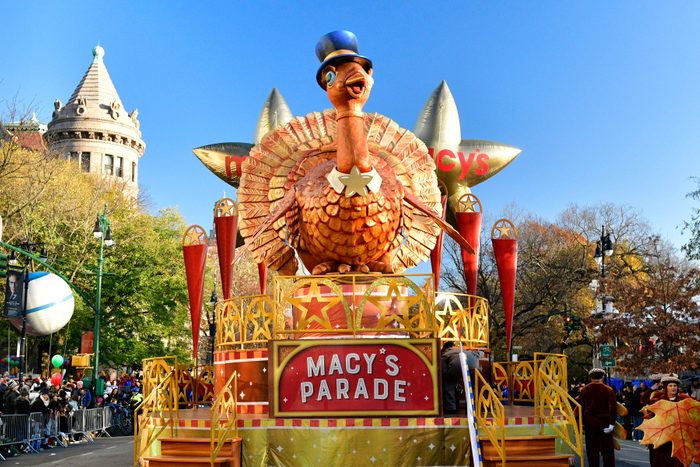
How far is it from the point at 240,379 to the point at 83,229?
991 inches

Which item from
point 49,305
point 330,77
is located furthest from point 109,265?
point 330,77

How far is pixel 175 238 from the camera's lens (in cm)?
3709

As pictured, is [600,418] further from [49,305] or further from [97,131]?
[97,131]

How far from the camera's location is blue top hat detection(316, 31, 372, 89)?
10352 millimetres

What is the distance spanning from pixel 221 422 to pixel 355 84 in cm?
481

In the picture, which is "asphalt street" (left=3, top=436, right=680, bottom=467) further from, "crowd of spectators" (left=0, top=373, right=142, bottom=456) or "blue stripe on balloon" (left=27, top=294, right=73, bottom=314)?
"blue stripe on balloon" (left=27, top=294, right=73, bottom=314)

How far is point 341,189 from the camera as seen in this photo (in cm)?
1079

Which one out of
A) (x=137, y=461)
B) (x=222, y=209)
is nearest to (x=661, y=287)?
(x=222, y=209)

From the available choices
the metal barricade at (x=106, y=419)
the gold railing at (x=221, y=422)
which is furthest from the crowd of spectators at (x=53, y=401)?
the gold railing at (x=221, y=422)

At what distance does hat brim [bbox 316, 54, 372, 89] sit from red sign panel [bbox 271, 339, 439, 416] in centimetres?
397

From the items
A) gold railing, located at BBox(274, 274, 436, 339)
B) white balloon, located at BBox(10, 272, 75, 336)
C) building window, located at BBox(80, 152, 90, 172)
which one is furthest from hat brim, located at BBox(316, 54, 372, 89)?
building window, located at BBox(80, 152, 90, 172)

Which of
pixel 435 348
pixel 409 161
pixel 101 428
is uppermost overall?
pixel 409 161

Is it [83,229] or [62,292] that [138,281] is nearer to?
[83,229]

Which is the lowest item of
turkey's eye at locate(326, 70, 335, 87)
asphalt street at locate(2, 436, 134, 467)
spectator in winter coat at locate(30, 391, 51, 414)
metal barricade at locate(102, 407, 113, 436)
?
asphalt street at locate(2, 436, 134, 467)
